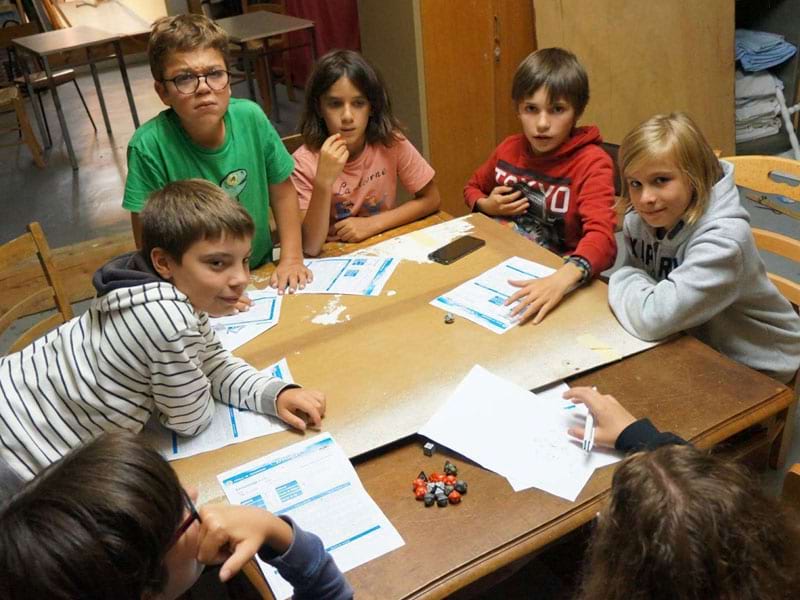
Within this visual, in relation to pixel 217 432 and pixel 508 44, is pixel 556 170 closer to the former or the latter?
pixel 217 432

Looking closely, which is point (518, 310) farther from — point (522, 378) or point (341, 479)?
point (341, 479)

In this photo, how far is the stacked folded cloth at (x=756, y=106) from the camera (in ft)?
12.2

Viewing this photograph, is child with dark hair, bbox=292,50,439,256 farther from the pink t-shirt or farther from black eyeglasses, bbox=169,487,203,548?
black eyeglasses, bbox=169,487,203,548

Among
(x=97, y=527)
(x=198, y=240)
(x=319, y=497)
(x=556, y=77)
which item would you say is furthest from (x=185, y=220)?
(x=556, y=77)

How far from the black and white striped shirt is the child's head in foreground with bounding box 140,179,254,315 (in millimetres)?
71

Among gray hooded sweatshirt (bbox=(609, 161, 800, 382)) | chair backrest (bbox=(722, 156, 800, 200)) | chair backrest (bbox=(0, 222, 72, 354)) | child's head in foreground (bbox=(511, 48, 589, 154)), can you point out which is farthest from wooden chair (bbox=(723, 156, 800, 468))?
chair backrest (bbox=(0, 222, 72, 354))

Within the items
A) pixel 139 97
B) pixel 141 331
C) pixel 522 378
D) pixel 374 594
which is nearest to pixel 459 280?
pixel 522 378

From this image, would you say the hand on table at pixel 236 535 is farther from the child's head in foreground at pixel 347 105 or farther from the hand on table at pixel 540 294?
the child's head in foreground at pixel 347 105

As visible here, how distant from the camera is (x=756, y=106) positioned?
3.75 m

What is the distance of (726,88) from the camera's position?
3518mm

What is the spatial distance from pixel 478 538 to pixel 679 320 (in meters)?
0.65

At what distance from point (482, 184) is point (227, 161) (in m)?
0.79

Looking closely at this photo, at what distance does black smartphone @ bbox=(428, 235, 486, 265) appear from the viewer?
5.69 feet

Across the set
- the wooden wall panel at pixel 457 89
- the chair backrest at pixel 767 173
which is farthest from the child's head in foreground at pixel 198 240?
the wooden wall panel at pixel 457 89
